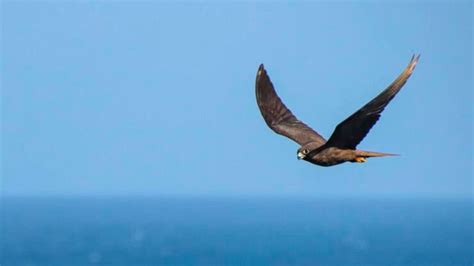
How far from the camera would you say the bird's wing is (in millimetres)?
19031

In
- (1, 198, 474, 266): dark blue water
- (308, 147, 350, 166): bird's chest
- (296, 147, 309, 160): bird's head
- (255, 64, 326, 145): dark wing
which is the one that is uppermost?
(1, 198, 474, 266): dark blue water

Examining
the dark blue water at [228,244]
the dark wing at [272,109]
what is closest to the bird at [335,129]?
the dark wing at [272,109]

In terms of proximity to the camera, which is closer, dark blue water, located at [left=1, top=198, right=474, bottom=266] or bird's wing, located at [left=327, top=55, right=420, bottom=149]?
bird's wing, located at [left=327, top=55, right=420, bottom=149]

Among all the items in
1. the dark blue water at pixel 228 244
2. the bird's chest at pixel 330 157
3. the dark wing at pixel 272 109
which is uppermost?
the dark blue water at pixel 228 244

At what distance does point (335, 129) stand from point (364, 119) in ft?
1.27

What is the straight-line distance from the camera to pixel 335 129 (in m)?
19.6

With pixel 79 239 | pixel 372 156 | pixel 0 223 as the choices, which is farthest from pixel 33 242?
pixel 372 156

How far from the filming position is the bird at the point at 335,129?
19141 millimetres

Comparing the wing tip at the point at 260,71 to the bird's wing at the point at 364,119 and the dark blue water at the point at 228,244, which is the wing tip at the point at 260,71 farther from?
the dark blue water at the point at 228,244

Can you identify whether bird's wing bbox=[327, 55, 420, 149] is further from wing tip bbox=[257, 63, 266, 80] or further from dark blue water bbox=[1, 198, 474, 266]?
dark blue water bbox=[1, 198, 474, 266]

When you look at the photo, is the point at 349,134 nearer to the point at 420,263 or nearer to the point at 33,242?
the point at 420,263

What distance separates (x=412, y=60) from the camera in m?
19.0

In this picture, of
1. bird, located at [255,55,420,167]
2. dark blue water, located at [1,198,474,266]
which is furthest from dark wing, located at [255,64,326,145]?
dark blue water, located at [1,198,474,266]

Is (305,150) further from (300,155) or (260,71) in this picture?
(260,71)
